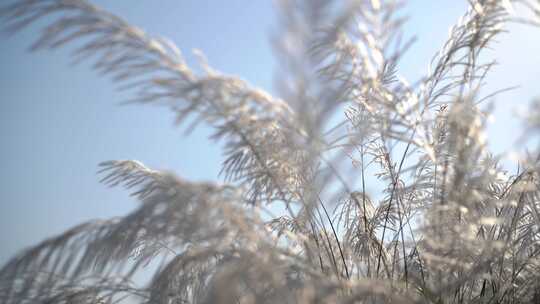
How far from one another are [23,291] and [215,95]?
39.6 inches

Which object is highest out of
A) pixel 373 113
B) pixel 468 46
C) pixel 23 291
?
pixel 468 46

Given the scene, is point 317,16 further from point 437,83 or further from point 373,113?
point 437,83

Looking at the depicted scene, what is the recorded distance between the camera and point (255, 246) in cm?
168

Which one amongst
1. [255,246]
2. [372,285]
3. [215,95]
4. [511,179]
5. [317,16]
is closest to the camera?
[372,285]

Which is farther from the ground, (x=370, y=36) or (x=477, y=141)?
(x=370, y=36)

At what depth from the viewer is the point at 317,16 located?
6.55 feet

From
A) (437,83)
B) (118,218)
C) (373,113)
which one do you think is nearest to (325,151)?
(373,113)

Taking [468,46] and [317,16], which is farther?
[468,46]

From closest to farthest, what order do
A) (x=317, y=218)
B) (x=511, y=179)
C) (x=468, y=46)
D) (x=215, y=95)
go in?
(x=215, y=95)
(x=468, y=46)
(x=317, y=218)
(x=511, y=179)

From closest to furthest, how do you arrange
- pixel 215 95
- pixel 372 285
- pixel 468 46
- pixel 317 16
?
pixel 372 285 < pixel 215 95 < pixel 317 16 < pixel 468 46

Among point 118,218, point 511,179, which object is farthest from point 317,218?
point 511,179

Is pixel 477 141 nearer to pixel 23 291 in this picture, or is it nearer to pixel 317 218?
pixel 317 218

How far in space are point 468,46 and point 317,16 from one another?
2.31 ft

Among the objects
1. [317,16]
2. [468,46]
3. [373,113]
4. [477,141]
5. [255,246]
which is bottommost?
[255,246]
